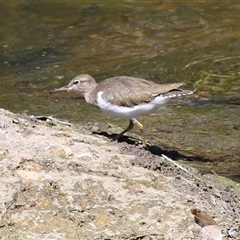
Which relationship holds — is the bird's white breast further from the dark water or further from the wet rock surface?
the wet rock surface

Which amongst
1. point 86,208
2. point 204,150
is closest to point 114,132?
point 204,150

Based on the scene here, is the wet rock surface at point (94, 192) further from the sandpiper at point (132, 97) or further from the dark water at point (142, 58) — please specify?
the dark water at point (142, 58)

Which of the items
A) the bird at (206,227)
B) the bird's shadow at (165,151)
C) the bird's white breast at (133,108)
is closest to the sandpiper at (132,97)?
the bird's white breast at (133,108)

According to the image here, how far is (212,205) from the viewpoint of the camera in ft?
20.4

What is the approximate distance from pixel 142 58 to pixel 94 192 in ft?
23.8

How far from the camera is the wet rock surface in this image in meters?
5.61

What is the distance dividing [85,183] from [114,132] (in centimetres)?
261

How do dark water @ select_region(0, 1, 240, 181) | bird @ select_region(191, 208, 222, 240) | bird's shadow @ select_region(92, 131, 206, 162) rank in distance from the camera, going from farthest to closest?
dark water @ select_region(0, 1, 240, 181) < bird's shadow @ select_region(92, 131, 206, 162) < bird @ select_region(191, 208, 222, 240)

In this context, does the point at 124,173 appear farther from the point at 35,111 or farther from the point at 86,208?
the point at 35,111

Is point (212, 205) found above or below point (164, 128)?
above

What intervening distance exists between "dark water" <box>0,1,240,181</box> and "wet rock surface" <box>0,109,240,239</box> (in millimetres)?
1445

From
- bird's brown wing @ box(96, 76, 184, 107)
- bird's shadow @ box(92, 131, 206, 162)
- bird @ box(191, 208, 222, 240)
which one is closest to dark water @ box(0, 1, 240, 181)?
bird's shadow @ box(92, 131, 206, 162)

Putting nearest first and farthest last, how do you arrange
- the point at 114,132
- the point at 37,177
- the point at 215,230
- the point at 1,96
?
the point at 215,230, the point at 37,177, the point at 114,132, the point at 1,96

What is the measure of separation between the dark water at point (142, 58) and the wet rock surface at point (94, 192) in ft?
4.74
